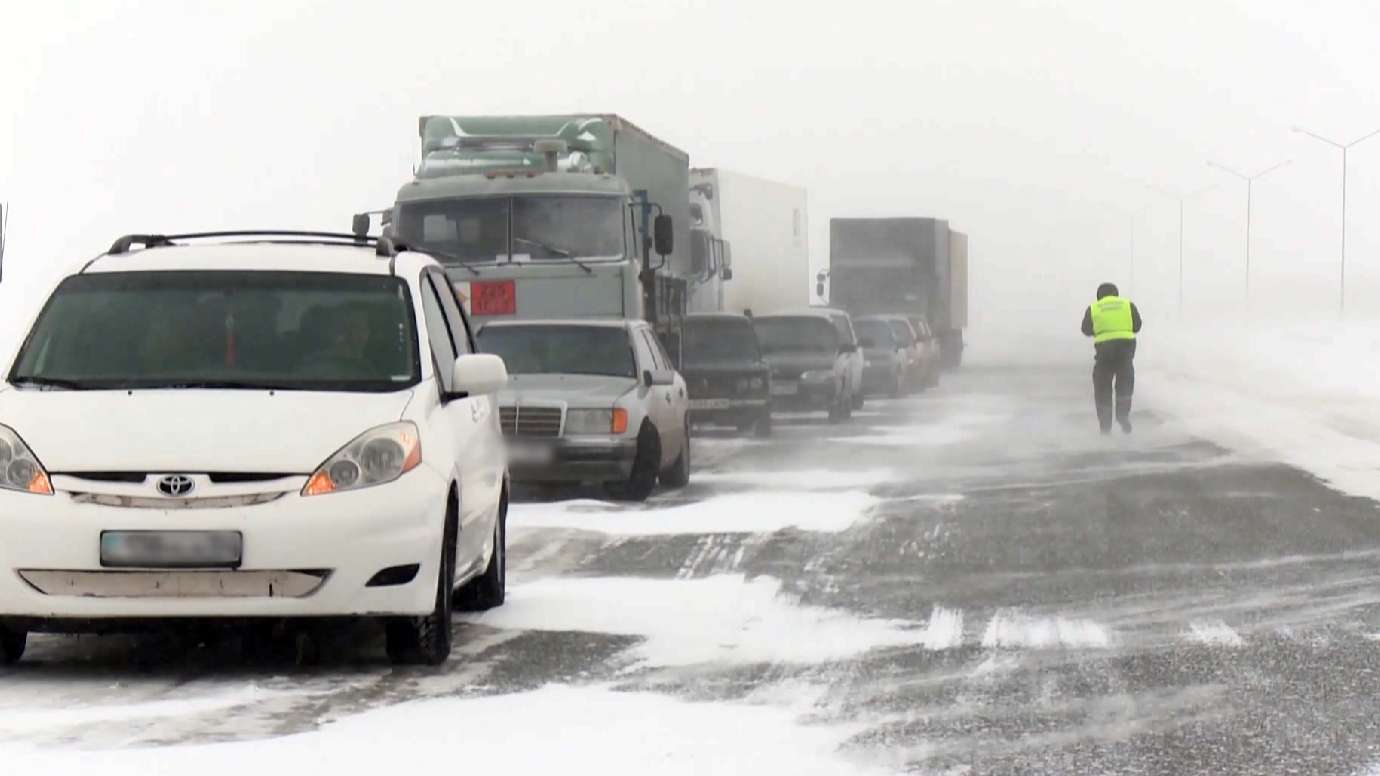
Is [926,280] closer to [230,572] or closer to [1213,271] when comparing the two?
[230,572]

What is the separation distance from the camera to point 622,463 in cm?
1841

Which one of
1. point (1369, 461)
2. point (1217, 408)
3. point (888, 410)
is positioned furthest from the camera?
point (888, 410)

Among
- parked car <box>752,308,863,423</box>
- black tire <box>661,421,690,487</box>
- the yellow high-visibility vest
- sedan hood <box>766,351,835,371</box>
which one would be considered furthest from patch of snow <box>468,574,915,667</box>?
sedan hood <box>766,351,835,371</box>

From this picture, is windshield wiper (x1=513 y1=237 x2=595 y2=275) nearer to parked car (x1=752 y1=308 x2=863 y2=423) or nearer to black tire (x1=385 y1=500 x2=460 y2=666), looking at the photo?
parked car (x1=752 y1=308 x2=863 y2=423)

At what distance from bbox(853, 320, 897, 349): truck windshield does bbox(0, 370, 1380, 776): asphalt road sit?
77.6ft

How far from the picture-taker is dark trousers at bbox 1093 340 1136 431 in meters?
27.6

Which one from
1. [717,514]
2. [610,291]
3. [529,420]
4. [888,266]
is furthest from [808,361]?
[888,266]

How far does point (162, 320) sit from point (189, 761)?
314 cm

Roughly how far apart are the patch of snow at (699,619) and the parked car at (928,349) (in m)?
33.1

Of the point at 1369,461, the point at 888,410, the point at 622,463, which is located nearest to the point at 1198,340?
the point at 888,410

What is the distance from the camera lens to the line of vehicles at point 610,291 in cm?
1869

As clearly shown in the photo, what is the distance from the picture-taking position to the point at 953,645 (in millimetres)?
10031

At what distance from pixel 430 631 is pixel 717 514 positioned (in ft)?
26.1

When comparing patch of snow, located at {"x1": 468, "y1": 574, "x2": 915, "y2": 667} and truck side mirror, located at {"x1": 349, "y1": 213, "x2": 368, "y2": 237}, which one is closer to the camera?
patch of snow, located at {"x1": 468, "y1": 574, "x2": 915, "y2": 667}
